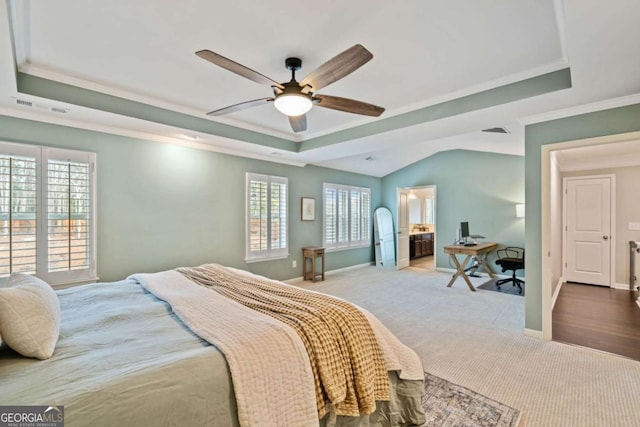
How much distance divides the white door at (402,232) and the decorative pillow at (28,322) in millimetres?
6728

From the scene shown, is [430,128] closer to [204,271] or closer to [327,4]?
[327,4]

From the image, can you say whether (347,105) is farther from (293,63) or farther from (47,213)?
(47,213)

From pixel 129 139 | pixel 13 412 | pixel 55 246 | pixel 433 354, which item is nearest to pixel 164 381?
pixel 13 412

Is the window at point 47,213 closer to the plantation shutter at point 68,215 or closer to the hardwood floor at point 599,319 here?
the plantation shutter at point 68,215

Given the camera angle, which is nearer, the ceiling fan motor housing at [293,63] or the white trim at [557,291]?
the ceiling fan motor housing at [293,63]

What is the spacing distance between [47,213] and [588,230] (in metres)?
8.22

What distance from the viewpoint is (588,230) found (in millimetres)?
5414

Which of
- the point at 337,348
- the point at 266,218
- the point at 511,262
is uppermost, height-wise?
the point at 266,218

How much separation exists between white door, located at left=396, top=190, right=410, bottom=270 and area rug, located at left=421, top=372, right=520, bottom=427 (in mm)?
5115

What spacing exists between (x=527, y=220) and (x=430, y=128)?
153cm

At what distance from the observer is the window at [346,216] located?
6.46 m

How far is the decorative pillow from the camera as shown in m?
1.27

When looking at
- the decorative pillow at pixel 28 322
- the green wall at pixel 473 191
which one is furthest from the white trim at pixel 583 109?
the decorative pillow at pixel 28 322

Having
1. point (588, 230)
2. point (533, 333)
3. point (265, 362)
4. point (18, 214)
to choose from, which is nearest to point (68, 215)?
point (18, 214)
